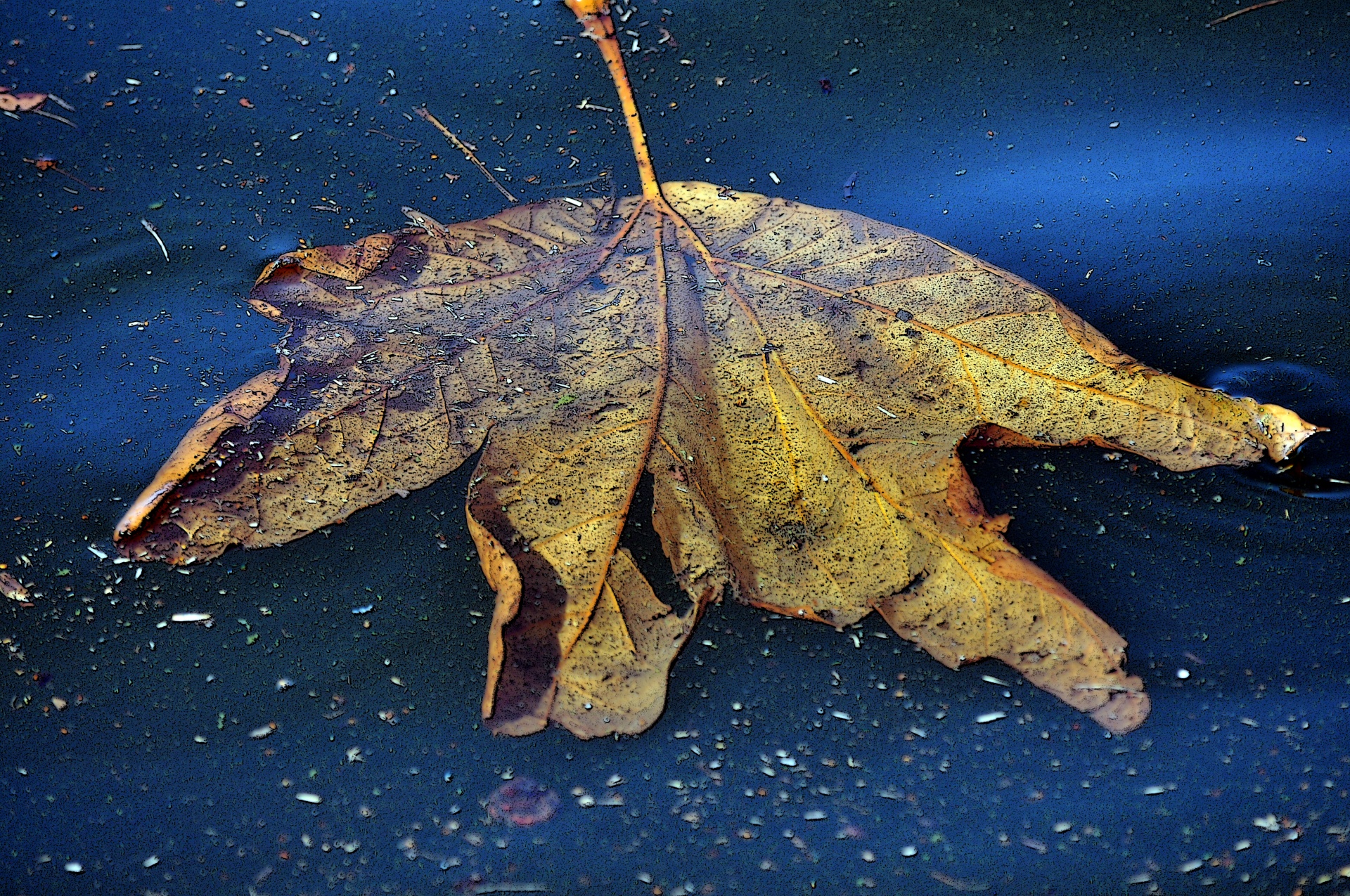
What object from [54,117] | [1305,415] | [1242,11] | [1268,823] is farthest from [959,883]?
[54,117]

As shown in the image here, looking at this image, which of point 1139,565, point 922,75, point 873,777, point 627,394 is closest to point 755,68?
point 922,75

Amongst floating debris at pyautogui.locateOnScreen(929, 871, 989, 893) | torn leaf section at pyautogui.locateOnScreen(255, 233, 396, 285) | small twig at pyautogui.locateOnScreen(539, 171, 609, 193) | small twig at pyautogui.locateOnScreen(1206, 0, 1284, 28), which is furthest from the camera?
small twig at pyautogui.locateOnScreen(1206, 0, 1284, 28)

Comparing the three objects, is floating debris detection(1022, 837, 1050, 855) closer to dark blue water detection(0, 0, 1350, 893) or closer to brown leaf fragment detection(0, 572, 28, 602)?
dark blue water detection(0, 0, 1350, 893)

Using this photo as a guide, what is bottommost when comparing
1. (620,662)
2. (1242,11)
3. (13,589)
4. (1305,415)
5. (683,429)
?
(13,589)

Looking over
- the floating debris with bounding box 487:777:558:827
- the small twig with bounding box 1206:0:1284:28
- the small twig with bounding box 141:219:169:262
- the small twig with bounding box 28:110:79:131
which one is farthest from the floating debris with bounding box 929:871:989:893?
the small twig with bounding box 28:110:79:131

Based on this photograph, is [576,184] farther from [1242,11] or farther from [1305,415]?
[1242,11]

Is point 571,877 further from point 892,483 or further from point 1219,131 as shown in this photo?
point 1219,131
